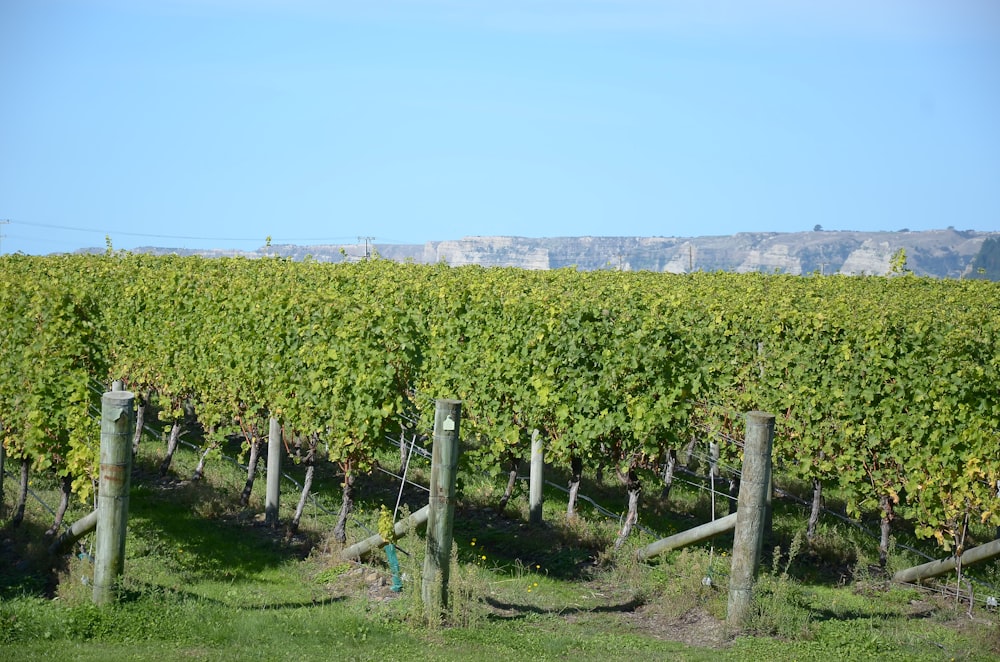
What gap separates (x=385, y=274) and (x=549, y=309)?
8703 millimetres

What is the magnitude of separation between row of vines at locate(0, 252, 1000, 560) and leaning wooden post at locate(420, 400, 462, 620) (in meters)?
2.89

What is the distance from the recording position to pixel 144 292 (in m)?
15.7

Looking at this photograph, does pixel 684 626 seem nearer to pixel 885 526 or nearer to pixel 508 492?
pixel 885 526

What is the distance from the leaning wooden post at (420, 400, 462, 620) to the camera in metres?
8.29

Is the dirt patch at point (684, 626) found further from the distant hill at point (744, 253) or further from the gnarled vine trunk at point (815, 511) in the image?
the distant hill at point (744, 253)

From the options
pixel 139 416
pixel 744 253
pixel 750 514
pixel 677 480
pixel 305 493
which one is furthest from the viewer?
pixel 744 253

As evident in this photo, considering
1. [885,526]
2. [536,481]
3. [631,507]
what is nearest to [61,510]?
[536,481]

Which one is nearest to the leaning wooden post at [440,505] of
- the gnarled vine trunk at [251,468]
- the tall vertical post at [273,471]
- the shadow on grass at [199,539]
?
the shadow on grass at [199,539]

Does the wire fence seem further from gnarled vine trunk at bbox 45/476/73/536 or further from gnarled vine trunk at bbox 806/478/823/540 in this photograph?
gnarled vine trunk at bbox 45/476/73/536

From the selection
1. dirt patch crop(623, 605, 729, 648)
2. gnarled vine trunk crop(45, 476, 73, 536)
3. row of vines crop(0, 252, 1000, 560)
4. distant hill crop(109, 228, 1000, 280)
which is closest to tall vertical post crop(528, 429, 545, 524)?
row of vines crop(0, 252, 1000, 560)

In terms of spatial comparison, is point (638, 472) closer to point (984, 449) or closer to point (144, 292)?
point (984, 449)

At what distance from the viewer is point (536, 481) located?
12.6 m

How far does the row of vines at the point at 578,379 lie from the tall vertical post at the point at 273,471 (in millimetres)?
157

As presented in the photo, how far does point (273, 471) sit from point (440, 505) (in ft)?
15.7
